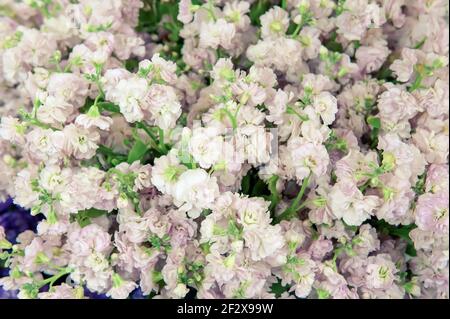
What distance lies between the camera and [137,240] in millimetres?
629

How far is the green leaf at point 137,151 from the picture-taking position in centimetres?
66

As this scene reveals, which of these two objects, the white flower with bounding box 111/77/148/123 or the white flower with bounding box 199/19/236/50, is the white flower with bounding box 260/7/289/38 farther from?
the white flower with bounding box 111/77/148/123

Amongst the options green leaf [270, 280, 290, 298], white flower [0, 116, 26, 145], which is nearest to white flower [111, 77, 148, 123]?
white flower [0, 116, 26, 145]

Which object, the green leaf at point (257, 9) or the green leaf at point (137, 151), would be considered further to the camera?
the green leaf at point (257, 9)

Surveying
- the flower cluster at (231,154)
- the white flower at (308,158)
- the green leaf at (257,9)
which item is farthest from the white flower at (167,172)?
the green leaf at (257,9)

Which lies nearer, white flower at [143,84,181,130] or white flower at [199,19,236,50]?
white flower at [143,84,181,130]

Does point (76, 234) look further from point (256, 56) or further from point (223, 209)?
point (256, 56)

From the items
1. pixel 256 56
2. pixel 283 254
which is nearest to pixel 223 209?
pixel 283 254

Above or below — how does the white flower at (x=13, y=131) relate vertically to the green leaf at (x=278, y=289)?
above

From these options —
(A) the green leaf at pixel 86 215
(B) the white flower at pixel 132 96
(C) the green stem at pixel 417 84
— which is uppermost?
(B) the white flower at pixel 132 96

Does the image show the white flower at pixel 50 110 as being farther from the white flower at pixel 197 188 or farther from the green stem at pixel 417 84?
the green stem at pixel 417 84

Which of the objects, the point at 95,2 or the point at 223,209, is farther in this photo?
the point at 95,2

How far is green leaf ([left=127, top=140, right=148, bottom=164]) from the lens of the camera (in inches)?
26.1

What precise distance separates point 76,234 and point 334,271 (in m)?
0.26
